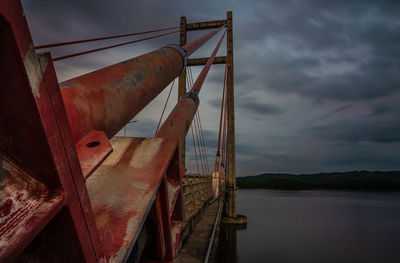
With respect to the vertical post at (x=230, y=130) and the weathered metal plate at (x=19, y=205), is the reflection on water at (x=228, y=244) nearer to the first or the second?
the vertical post at (x=230, y=130)

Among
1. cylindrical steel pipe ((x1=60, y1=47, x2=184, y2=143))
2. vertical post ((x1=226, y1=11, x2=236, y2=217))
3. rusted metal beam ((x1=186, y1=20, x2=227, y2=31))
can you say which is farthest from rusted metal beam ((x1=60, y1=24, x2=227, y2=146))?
rusted metal beam ((x1=186, y1=20, x2=227, y2=31))

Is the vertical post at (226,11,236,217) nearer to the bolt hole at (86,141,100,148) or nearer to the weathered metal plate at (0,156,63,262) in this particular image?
the bolt hole at (86,141,100,148)

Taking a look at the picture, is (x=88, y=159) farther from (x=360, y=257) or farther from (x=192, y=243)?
(x=360, y=257)

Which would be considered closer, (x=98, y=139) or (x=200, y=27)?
(x=98, y=139)

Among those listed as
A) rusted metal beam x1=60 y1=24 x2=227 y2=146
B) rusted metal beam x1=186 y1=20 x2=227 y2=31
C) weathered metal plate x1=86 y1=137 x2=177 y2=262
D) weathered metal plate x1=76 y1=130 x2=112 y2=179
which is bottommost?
weathered metal plate x1=86 y1=137 x2=177 y2=262

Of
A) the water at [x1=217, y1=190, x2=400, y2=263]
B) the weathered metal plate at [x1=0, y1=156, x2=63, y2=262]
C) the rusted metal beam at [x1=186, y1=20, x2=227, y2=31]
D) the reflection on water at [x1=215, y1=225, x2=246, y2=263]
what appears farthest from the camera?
the rusted metal beam at [x1=186, y1=20, x2=227, y2=31]

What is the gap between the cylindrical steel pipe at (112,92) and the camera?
0.83m

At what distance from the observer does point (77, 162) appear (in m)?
0.64

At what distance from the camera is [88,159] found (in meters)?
0.75

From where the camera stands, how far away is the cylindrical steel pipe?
2.73 ft

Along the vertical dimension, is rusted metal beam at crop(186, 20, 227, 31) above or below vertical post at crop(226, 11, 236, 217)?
above

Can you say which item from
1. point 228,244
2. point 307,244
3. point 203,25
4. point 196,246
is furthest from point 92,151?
point 307,244

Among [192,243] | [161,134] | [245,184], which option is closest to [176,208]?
[161,134]

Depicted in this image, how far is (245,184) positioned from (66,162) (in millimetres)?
105222
